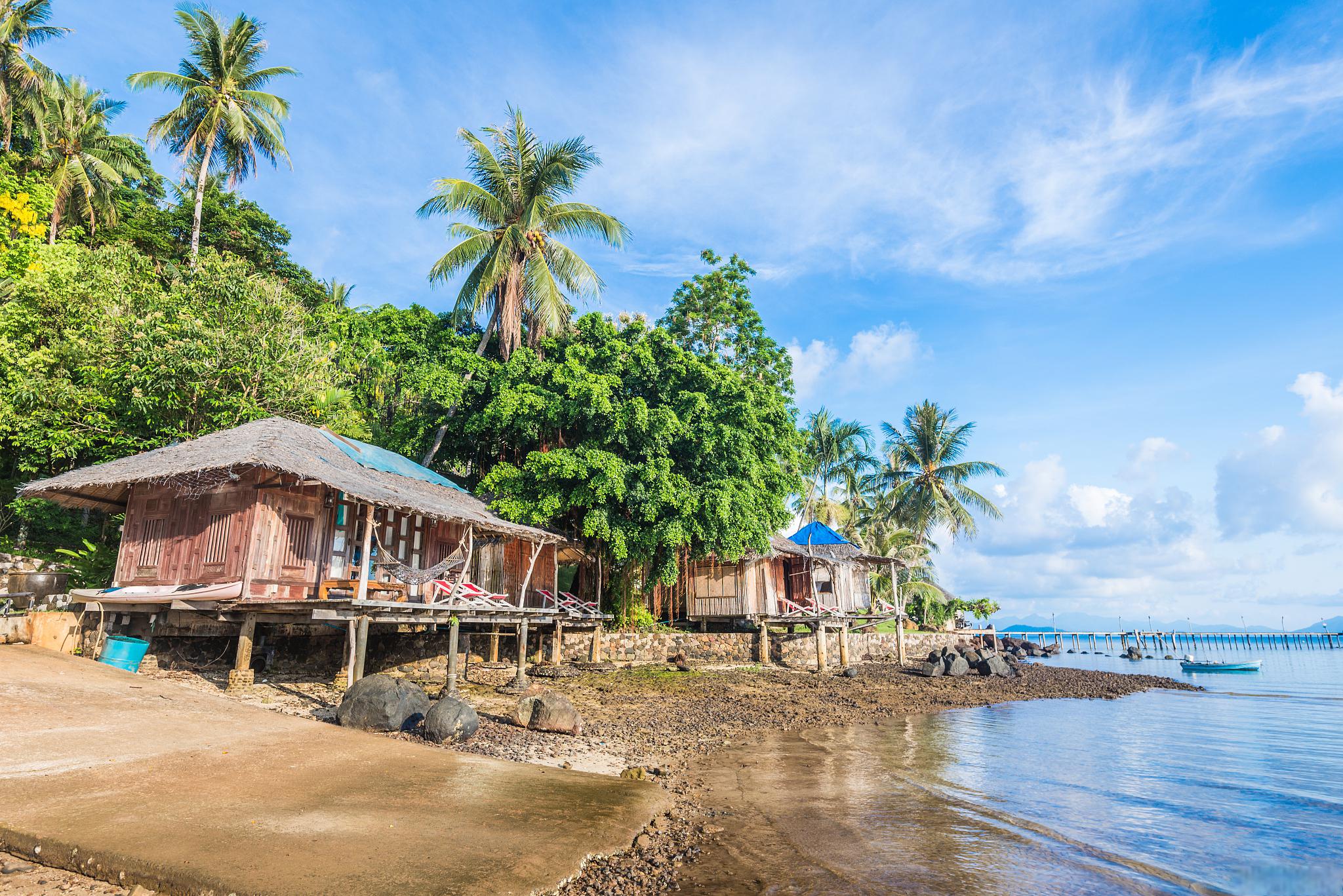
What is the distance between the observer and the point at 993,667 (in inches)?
1154

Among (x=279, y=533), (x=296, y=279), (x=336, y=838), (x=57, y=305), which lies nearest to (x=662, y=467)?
(x=279, y=533)

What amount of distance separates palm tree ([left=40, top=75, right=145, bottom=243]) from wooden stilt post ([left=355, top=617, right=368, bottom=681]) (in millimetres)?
20214

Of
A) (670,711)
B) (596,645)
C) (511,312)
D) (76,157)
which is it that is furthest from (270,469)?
(76,157)

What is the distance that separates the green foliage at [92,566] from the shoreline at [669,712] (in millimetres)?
5299

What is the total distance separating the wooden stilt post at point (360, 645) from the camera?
12625 millimetres

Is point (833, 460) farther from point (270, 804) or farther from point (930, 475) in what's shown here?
point (270, 804)

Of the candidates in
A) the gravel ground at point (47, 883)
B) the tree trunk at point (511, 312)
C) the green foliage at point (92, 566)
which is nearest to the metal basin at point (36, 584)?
the green foliage at point (92, 566)

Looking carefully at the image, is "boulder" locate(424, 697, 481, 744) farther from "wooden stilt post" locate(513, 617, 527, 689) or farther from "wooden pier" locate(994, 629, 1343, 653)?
"wooden pier" locate(994, 629, 1343, 653)

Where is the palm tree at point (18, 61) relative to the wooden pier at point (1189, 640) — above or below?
above

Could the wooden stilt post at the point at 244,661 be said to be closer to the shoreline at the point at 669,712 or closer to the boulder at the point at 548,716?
the shoreline at the point at 669,712

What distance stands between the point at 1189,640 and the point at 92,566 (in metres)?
99.7

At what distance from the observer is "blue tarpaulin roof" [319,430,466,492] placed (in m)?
16.8

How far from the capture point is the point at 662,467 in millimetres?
19094

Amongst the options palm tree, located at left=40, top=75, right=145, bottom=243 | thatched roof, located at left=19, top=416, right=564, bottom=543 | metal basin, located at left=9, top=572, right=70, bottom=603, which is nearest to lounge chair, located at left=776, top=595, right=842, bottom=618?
thatched roof, located at left=19, top=416, right=564, bottom=543
